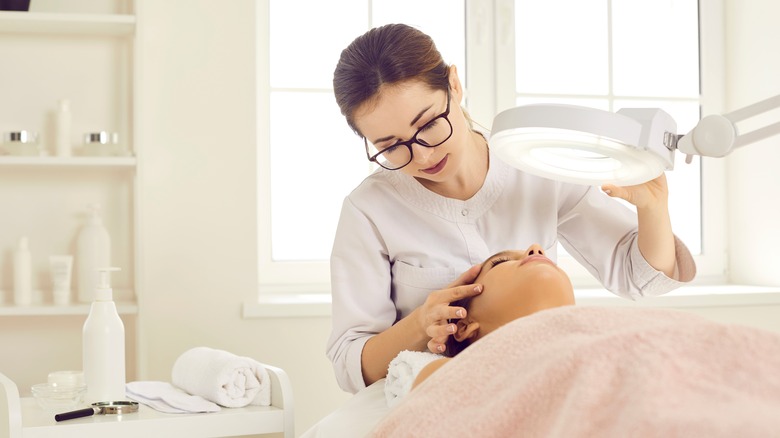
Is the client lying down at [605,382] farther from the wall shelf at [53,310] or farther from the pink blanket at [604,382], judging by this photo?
the wall shelf at [53,310]

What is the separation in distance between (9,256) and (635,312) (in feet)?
5.99

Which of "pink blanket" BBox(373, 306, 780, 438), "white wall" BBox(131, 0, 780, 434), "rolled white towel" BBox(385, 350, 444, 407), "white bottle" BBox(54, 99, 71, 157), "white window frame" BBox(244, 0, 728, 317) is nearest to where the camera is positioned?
"pink blanket" BBox(373, 306, 780, 438)

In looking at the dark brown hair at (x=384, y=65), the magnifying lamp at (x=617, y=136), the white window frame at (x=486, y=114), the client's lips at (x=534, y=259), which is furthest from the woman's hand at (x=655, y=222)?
the white window frame at (x=486, y=114)

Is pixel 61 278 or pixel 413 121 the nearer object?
pixel 413 121

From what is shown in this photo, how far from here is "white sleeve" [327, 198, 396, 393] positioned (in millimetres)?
1691

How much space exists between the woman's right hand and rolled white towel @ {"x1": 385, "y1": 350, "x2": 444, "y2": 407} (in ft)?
0.08

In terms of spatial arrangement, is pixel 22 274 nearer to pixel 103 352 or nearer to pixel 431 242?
pixel 103 352

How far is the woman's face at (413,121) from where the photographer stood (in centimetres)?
156

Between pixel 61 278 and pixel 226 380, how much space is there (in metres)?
0.69

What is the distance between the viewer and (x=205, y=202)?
2416 mm

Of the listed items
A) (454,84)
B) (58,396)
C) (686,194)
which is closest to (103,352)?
(58,396)

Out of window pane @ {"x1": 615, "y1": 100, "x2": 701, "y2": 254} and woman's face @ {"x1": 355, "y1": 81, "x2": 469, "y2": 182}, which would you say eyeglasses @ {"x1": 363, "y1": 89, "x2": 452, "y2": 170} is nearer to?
woman's face @ {"x1": 355, "y1": 81, "x2": 469, "y2": 182}

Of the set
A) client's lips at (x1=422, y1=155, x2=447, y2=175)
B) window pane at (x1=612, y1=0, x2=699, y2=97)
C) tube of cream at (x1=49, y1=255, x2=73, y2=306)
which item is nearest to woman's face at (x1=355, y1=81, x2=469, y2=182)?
client's lips at (x1=422, y1=155, x2=447, y2=175)

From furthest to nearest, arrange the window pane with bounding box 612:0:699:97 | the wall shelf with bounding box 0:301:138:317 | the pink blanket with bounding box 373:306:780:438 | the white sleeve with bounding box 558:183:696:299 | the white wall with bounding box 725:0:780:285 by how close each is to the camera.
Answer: the window pane with bounding box 612:0:699:97 < the white wall with bounding box 725:0:780:285 < the wall shelf with bounding box 0:301:138:317 < the white sleeve with bounding box 558:183:696:299 < the pink blanket with bounding box 373:306:780:438
